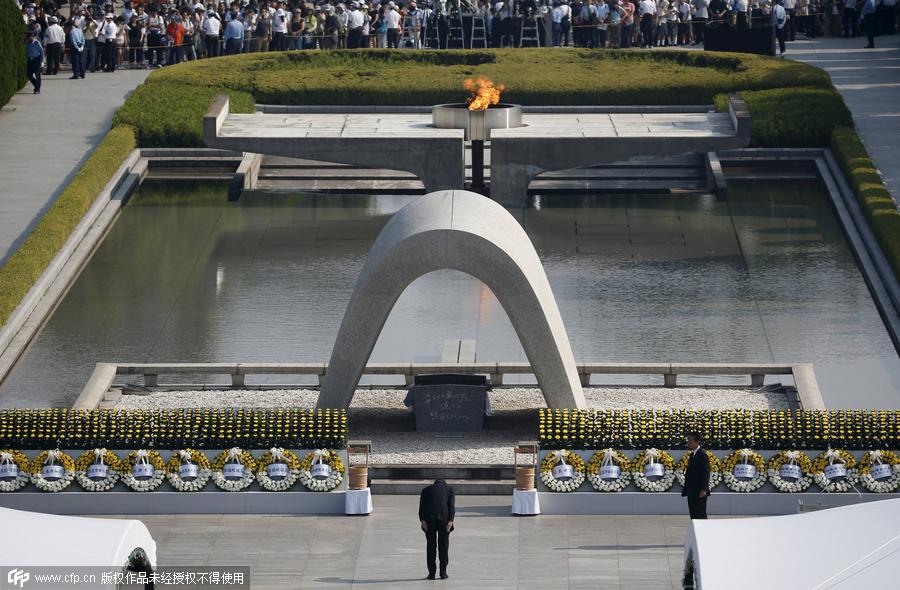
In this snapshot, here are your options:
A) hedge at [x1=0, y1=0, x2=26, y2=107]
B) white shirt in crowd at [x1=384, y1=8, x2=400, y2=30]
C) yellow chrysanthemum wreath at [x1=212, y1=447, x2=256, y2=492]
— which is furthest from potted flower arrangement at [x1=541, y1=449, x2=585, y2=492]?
white shirt in crowd at [x1=384, y1=8, x2=400, y2=30]

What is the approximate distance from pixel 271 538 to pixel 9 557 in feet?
25.8

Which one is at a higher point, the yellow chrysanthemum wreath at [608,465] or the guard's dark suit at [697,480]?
the guard's dark suit at [697,480]

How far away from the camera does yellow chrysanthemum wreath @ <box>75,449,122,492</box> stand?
2809 centimetres

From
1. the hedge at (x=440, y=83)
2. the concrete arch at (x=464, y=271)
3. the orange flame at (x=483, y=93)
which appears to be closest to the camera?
the concrete arch at (x=464, y=271)

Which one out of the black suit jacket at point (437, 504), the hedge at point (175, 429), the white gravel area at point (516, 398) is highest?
the black suit jacket at point (437, 504)

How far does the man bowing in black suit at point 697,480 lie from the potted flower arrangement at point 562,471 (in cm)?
230

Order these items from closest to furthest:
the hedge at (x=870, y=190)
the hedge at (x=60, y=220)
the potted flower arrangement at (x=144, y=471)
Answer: the potted flower arrangement at (x=144, y=471), the hedge at (x=60, y=220), the hedge at (x=870, y=190)

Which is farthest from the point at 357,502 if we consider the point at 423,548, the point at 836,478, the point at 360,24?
the point at 360,24

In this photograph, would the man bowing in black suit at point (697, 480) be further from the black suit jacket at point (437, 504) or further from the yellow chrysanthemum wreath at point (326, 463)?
the yellow chrysanthemum wreath at point (326, 463)

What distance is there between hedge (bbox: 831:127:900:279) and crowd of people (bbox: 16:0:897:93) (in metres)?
15.3

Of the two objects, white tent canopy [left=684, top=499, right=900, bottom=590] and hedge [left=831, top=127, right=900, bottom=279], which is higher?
white tent canopy [left=684, top=499, right=900, bottom=590]

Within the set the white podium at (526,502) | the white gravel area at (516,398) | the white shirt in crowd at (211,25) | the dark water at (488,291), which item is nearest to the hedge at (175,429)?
the white podium at (526,502)

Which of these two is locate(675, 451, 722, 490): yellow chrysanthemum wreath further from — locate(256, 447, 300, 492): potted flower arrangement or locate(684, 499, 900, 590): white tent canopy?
locate(684, 499, 900, 590): white tent canopy

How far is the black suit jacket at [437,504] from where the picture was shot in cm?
2452
